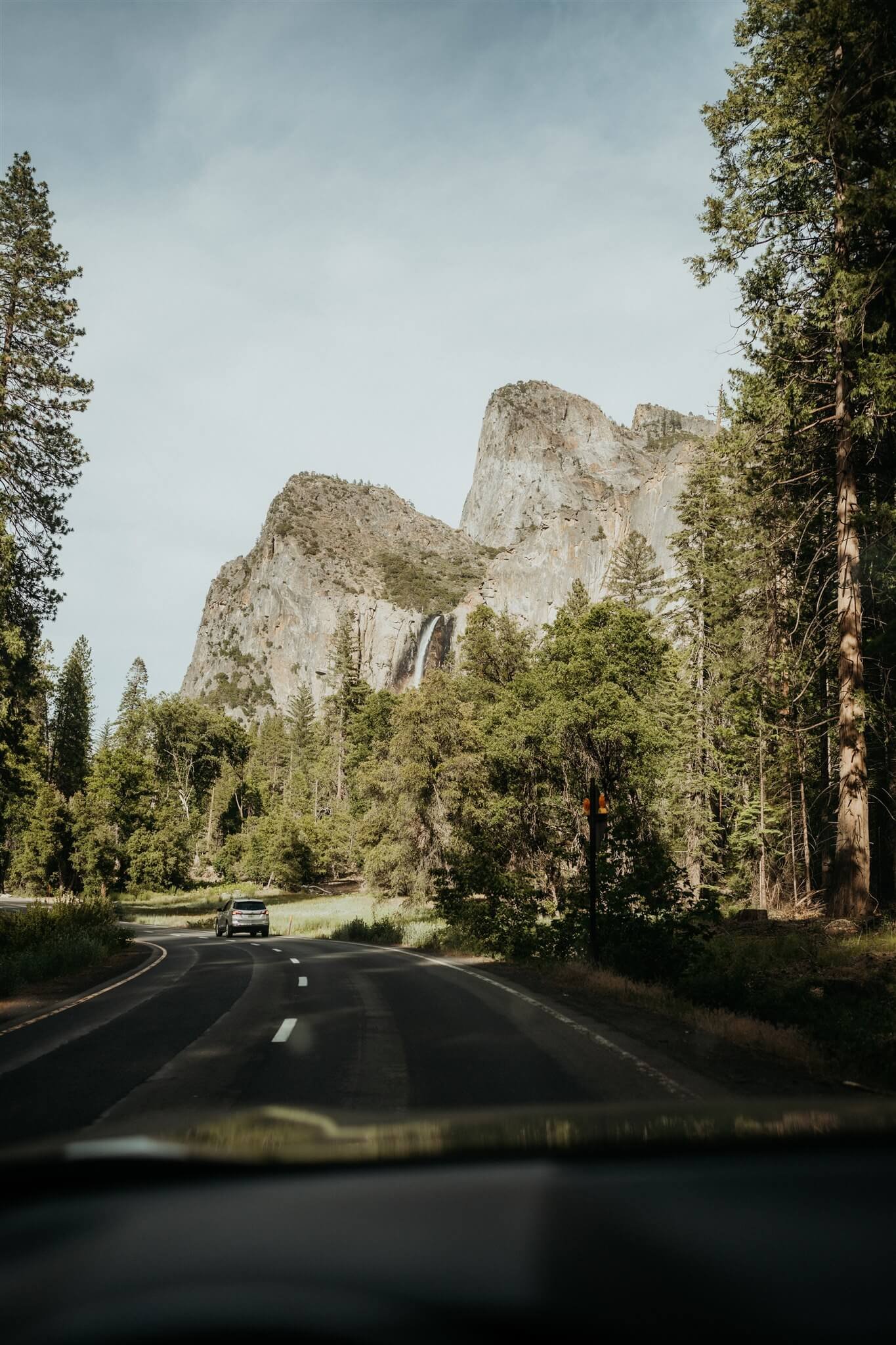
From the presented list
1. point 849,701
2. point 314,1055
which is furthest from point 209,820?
point 314,1055

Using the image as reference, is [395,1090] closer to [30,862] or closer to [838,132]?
[838,132]

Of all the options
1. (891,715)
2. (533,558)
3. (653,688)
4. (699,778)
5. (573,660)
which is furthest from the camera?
(533,558)

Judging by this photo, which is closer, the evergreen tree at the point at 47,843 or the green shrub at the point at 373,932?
the green shrub at the point at 373,932

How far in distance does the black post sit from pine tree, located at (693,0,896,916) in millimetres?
4477

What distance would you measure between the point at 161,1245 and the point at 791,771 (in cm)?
2557

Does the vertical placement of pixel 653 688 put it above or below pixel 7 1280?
above

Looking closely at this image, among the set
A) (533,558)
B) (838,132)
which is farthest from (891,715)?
(533,558)

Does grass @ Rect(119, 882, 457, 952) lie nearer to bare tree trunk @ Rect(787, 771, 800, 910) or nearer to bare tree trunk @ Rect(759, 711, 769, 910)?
bare tree trunk @ Rect(759, 711, 769, 910)

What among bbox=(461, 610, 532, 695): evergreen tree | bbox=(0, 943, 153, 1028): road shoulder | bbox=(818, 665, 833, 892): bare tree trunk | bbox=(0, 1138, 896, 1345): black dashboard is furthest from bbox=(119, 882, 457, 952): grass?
bbox=(0, 1138, 896, 1345): black dashboard

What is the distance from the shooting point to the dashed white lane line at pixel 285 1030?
9.81 metres

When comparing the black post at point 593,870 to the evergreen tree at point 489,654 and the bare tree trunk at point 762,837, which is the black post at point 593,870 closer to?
the bare tree trunk at point 762,837

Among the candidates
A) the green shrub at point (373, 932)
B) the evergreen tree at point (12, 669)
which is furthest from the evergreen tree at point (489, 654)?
the evergreen tree at point (12, 669)

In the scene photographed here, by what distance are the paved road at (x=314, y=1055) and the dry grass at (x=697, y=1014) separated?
1094 millimetres

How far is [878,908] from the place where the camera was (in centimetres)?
1698
